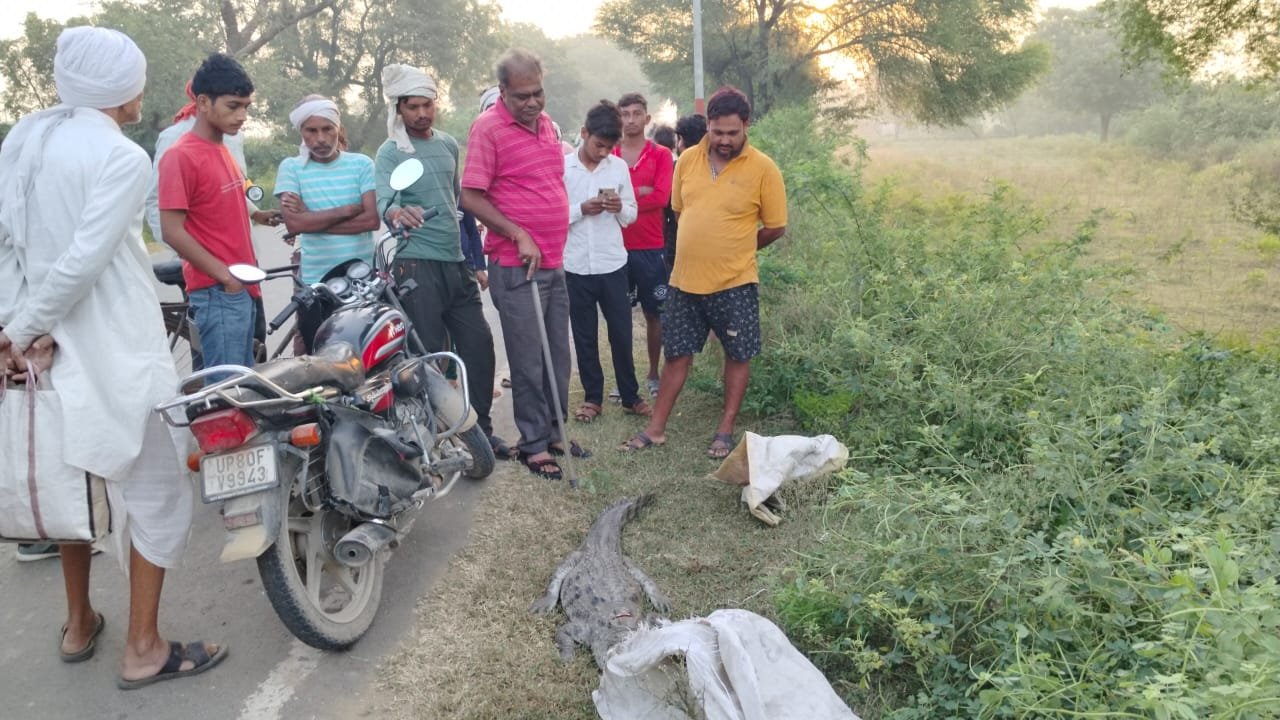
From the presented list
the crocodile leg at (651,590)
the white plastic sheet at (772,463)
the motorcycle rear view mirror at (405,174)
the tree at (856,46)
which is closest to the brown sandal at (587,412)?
the white plastic sheet at (772,463)

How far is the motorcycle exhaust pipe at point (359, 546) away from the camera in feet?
9.90

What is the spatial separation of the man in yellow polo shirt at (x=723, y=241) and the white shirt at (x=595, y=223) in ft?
1.47

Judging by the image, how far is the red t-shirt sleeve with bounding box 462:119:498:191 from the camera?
4250 mm

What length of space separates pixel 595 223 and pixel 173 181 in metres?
2.36

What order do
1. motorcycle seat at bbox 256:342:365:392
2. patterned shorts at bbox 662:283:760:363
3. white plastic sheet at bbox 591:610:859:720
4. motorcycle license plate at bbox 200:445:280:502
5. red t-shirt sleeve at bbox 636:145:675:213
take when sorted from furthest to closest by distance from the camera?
red t-shirt sleeve at bbox 636:145:675:213 → patterned shorts at bbox 662:283:760:363 → motorcycle seat at bbox 256:342:365:392 → motorcycle license plate at bbox 200:445:280:502 → white plastic sheet at bbox 591:610:859:720

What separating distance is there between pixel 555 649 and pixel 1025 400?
250 cm

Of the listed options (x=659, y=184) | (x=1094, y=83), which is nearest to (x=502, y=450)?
(x=659, y=184)

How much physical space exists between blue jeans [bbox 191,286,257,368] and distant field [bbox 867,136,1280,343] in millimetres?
4813

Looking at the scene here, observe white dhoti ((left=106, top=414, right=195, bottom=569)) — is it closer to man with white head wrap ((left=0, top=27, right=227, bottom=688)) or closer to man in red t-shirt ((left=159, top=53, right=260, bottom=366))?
man with white head wrap ((left=0, top=27, right=227, bottom=688))

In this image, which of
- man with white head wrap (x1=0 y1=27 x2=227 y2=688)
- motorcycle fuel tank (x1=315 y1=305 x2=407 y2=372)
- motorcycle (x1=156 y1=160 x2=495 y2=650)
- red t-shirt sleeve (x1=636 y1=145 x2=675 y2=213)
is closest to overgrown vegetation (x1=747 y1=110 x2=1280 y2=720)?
red t-shirt sleeve (x1=636 y1=145 x2=675 y2=213)

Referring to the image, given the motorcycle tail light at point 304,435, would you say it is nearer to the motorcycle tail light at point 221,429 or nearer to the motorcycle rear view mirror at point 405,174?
the motorcycle tail light at point 221,429

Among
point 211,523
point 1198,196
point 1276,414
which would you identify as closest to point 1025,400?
point 1276,414

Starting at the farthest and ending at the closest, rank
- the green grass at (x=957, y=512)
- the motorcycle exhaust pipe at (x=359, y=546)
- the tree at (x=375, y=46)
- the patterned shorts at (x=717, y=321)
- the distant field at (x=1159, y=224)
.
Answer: the tree at (x=375, y=46), the distant field at (x=1159, y=224), the patterned shorts at (x=717, y=321), the motorcycle exhaust pipe at (x=359, y=546), the green grass at (x=957, y=512)

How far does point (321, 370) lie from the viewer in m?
3.05
